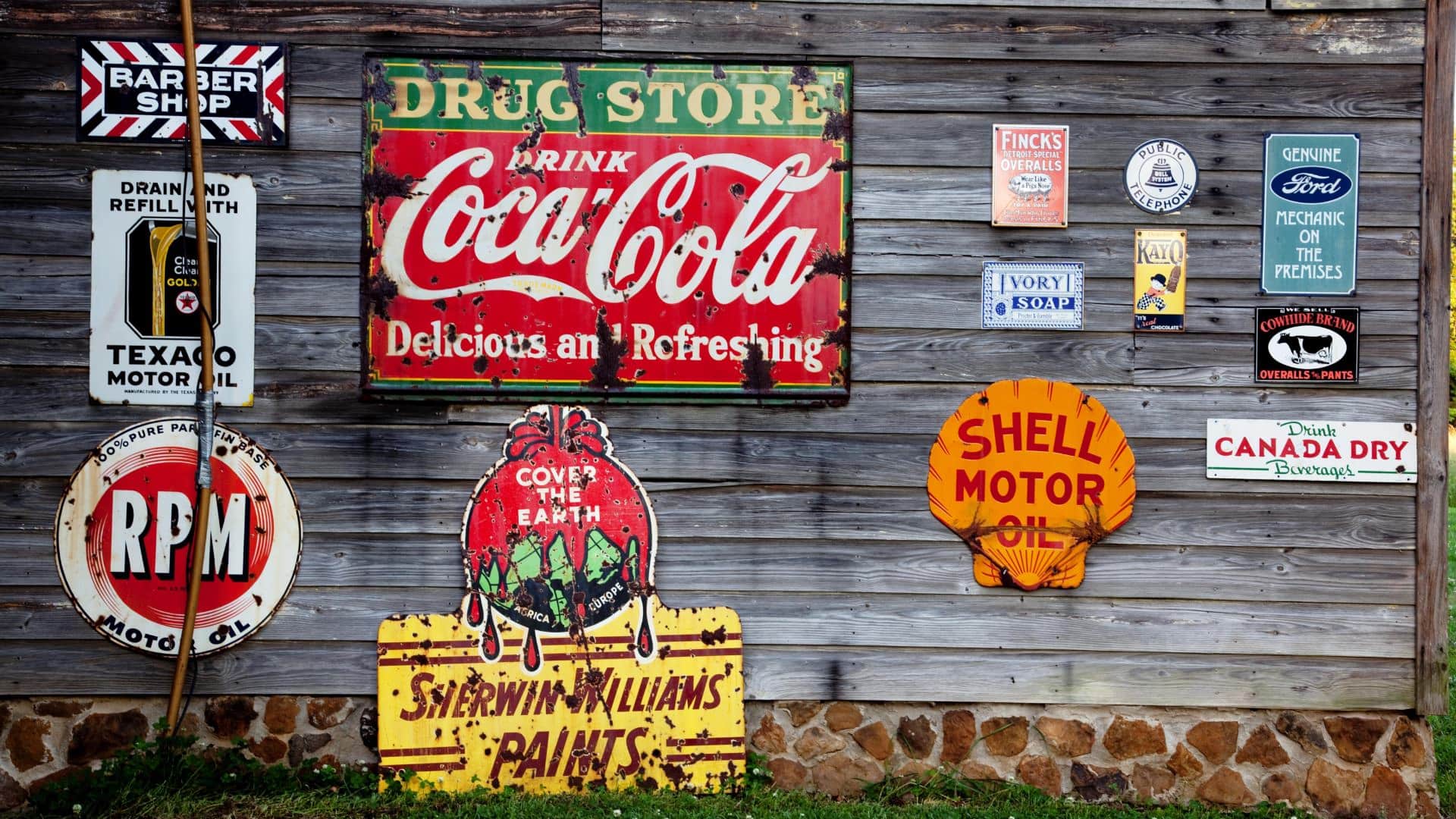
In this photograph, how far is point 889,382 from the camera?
14.5 ft

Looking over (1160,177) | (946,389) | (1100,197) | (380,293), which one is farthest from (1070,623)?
(380,293)

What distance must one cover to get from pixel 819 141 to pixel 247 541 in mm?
3033

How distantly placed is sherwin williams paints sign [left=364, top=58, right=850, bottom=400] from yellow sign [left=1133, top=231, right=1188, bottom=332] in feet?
4.27

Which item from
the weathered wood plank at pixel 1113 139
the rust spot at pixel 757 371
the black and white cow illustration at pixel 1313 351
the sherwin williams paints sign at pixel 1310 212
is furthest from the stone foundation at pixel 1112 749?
the weathered wood plank at pixel 1113 139

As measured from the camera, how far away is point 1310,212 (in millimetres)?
4422

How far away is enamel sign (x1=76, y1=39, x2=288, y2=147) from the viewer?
4.29 meters

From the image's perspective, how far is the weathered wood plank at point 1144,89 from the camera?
4418 mm

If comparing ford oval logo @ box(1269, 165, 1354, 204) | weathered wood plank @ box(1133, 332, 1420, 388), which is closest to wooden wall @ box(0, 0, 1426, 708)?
weathered wood plank @ box(1133, 332, 1420, 388)

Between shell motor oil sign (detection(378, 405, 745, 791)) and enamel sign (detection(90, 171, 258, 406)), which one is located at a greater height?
enamel sign (detection(90, 171, 258, 406))

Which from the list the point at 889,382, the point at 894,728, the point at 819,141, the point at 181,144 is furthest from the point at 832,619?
the point at 181,144

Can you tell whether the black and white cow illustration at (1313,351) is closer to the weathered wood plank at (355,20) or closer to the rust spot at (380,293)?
the weathered wood plank at (355,20)

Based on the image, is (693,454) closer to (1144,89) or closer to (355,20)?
(355,20)

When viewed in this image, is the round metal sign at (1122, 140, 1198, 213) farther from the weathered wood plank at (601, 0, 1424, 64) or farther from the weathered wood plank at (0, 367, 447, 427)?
the weathered wood plank at (0, 367, 447, 427)

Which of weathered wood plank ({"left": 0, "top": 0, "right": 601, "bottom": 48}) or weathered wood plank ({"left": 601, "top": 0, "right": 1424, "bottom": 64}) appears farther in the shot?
weathered wood plank ({"left": 601, "top": 0, "right": 1424, "bottom": 64})
